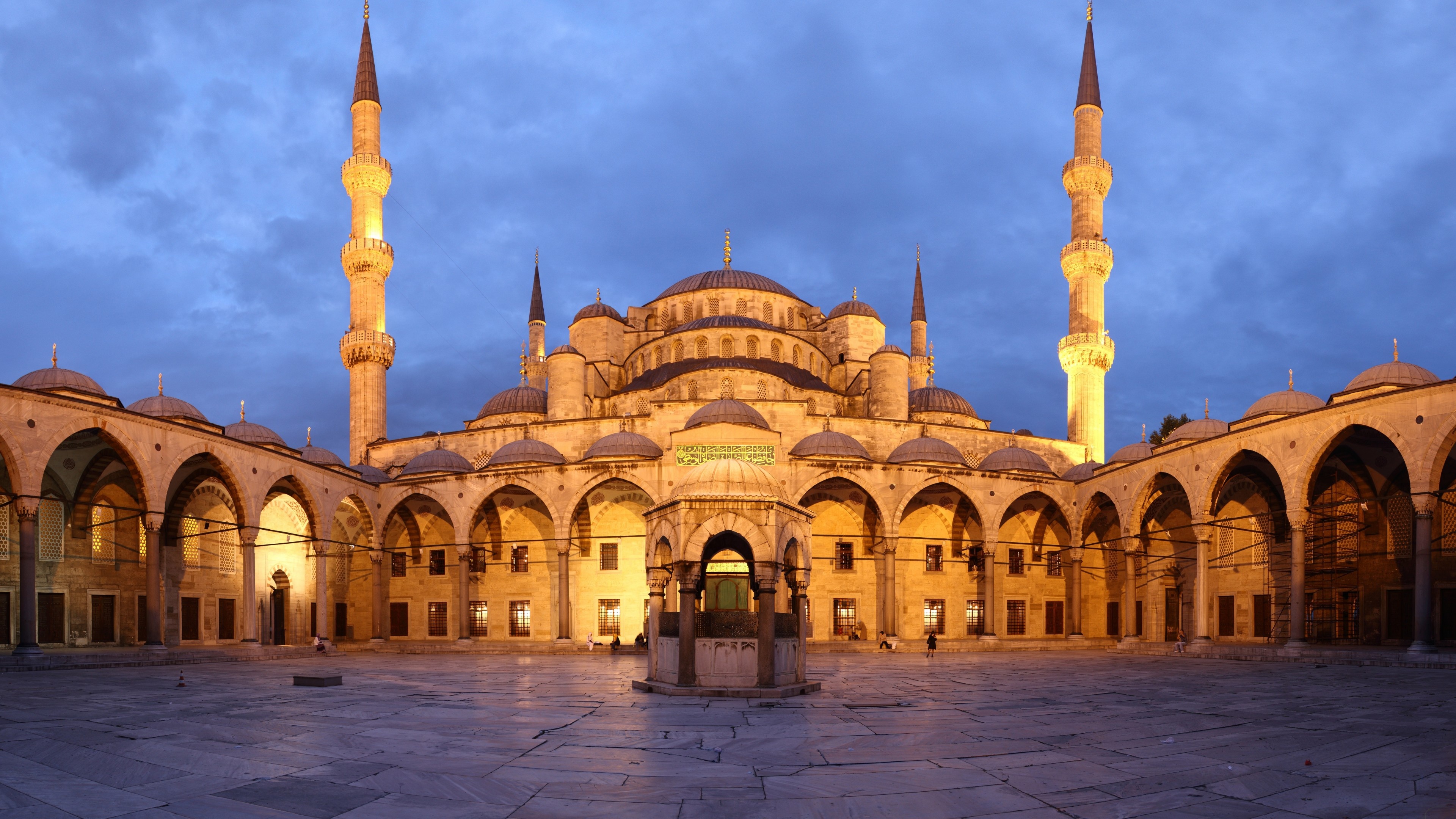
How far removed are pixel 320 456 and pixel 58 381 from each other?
8.95 m

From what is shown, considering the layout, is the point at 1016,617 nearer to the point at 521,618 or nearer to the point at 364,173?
the point at 521,618

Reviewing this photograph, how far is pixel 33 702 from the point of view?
11273 millimetres

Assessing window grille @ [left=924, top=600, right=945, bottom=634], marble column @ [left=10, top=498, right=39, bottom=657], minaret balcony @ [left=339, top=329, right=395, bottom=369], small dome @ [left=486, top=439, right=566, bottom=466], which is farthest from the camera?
minaret balcony @ [left=339, top=329, right=395, bottom=369]

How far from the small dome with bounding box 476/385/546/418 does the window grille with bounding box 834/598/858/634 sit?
1356 centimetres

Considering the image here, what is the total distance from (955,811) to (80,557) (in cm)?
2376

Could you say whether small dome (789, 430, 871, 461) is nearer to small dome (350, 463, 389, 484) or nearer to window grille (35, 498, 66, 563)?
small dome (350, 463, 389, 484)

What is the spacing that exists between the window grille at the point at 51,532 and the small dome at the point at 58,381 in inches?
107

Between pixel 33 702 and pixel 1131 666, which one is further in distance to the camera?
pixel 1131 666

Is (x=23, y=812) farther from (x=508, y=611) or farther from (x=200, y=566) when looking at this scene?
(x=508, y=611)

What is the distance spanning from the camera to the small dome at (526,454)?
2931 cm

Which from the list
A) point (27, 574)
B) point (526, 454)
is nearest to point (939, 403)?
point (526, 454)

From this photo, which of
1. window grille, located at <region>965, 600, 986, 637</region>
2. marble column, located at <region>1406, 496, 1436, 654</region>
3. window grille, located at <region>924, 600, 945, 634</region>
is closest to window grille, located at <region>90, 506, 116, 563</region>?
window grille, located at <region>924, 600, 945, 634</region>

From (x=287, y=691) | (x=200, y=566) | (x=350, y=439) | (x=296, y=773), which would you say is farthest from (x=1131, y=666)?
(x=350, y=439)

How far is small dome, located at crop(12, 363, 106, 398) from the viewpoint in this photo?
2402 cm
